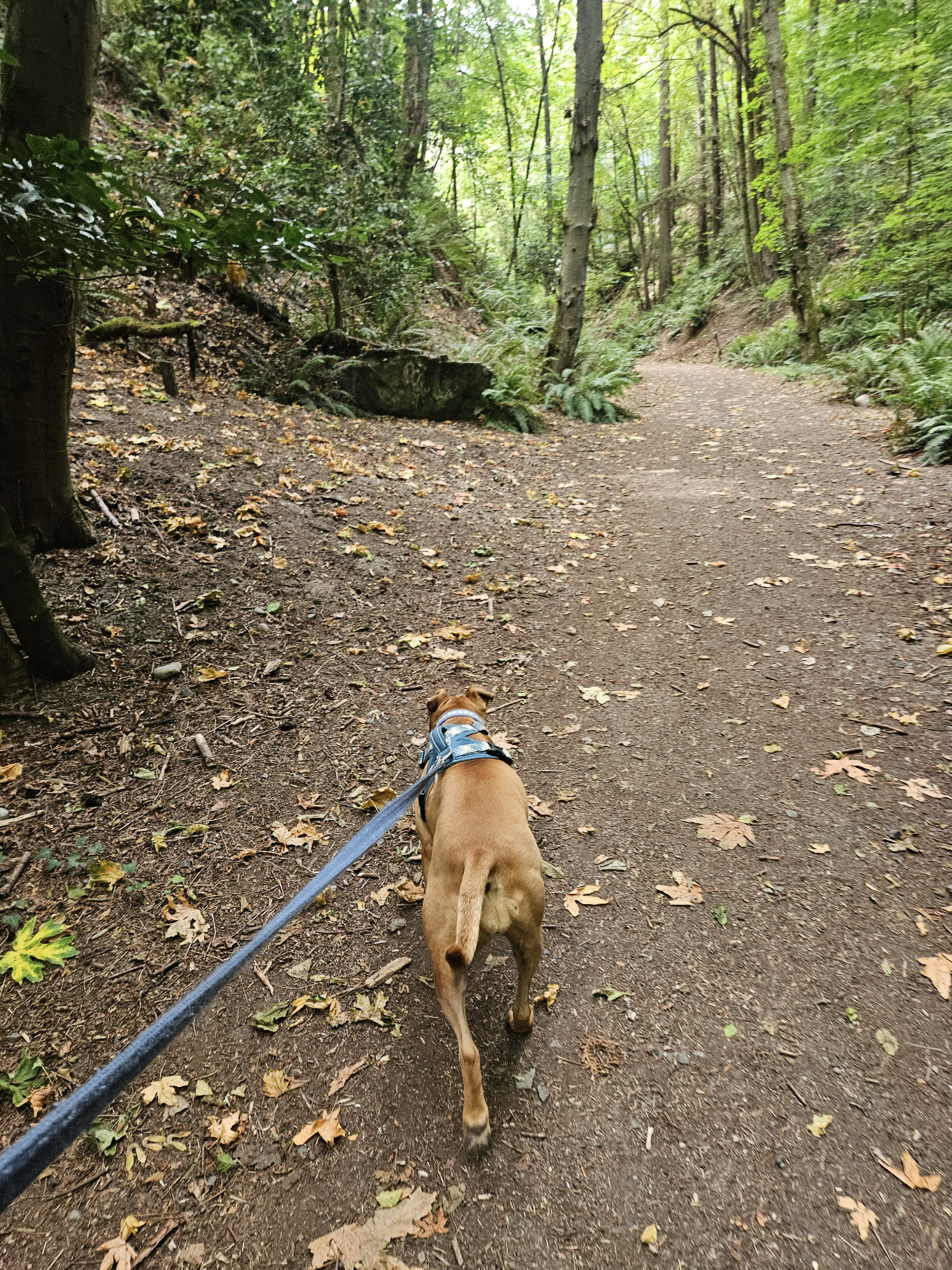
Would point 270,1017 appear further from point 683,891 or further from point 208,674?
point 208,674

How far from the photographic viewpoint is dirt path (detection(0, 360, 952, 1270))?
205 cm

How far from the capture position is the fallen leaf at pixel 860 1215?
192 cm

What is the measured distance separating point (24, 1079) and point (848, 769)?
4112 millimetres

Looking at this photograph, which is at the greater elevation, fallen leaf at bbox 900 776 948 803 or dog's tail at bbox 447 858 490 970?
dog's tail at bbox 447 858 490 970

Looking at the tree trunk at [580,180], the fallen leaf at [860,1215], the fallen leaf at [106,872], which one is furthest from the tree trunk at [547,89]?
the fallen leaf at [860,1215]

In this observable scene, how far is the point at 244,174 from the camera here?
852cm

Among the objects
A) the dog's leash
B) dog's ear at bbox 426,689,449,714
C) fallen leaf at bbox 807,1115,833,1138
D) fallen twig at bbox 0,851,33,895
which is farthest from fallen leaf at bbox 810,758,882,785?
fallen twig at bbox 0,851,33,895

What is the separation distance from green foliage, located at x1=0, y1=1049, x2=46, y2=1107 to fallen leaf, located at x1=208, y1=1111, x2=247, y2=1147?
65cm

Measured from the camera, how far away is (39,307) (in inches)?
155

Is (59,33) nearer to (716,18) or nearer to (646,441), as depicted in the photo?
(646,441)

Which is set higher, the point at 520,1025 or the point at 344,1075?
the point at 520,1025

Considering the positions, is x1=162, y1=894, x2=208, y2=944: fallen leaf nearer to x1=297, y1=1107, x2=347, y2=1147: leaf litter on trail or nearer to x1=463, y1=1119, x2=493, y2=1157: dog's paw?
x1=297, y1=1107, x2=347, y2=1147: leaf litter on trail

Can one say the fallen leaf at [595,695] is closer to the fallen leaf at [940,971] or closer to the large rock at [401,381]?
the fallen leaf at [940,971]

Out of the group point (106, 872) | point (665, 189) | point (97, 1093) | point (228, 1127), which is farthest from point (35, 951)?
point (665, 189)
